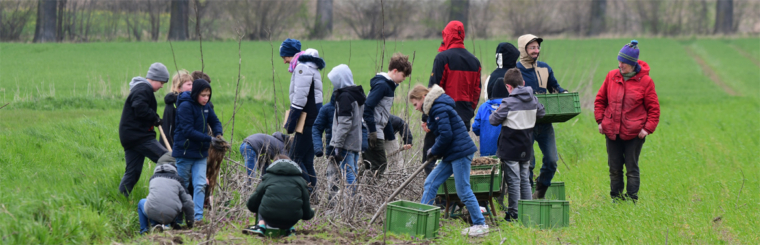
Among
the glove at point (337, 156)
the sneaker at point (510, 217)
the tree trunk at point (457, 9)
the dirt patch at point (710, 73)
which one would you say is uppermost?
the tree trunk at point (457, 9)

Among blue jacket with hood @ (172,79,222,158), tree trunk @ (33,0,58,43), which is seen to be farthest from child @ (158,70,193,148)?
tree trunk @ (33,0,58,43)

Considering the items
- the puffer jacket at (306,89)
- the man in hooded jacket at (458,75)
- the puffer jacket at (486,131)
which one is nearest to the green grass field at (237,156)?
the puffer jacket at (306,89)

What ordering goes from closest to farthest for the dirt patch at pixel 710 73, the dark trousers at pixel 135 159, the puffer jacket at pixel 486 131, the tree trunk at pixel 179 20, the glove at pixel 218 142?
the glove at pixel 218 142, the dark trousers at pixel 135 159, the puffer jacket at pixel 486 131, the dirt patch at pixel 710 73, the tree trunk at pixel 179 20

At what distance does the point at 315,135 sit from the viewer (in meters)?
6.80

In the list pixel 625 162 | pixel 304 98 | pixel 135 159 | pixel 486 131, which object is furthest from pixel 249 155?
pixel 625 162

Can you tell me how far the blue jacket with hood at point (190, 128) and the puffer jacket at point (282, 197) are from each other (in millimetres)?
974

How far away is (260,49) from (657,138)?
1999 cm

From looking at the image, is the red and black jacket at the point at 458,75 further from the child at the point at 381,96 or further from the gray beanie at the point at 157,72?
the gray beanie at the point at 157,72

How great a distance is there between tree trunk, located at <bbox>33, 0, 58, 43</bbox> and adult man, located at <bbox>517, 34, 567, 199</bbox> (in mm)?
26507

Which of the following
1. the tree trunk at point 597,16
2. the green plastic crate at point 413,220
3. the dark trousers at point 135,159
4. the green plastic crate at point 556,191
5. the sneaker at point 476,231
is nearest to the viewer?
the green plastic crate at point 413,220

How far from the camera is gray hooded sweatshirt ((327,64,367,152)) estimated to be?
22.0 ft

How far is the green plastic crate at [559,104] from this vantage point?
6.73 metres

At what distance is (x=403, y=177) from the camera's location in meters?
7.61

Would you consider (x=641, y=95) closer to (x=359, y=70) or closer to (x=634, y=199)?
(x=634, y=199)
